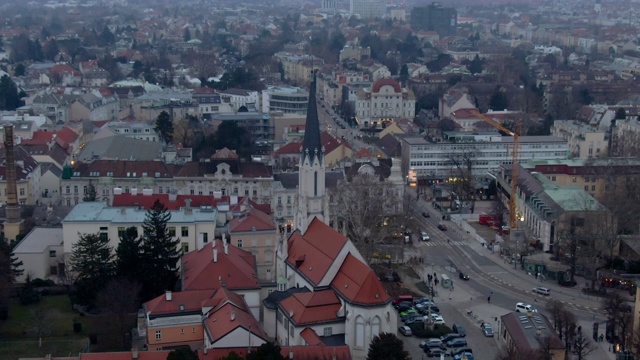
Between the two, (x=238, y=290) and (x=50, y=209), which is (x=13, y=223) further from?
(x=238, y=290)

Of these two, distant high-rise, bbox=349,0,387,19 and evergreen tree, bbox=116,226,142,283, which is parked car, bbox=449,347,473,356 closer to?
evergreen tree, bbox=116,226,142,283

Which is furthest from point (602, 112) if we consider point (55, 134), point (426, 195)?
point (55, 134)

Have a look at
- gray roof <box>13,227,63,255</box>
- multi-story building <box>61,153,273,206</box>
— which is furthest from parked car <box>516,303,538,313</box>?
gray roof <box>13,227,63,255</box>

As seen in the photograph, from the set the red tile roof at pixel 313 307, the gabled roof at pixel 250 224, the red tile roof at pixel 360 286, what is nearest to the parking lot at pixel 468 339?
the red tile roof at pixel 360 286

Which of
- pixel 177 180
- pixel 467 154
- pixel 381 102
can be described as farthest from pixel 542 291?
pixel 381 102

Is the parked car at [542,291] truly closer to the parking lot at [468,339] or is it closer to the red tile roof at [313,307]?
the parking lot at [468,339]
